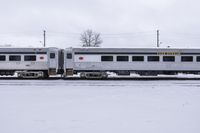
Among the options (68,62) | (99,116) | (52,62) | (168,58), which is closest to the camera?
(99,116)

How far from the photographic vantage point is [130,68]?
34719 millimetres

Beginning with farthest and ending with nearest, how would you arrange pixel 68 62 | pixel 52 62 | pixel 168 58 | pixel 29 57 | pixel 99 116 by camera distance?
1. pixel 29 57
2. pixel 168 58
3. pixel 52 62
4. pixel 68 62
5. pixel 99 116

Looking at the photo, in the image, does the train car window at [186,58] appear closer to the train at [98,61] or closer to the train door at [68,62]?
the train at [98,61]

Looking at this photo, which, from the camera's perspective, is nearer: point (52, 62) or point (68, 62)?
point (68, 62)

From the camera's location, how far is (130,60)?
34719mm

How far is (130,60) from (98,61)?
129 inches

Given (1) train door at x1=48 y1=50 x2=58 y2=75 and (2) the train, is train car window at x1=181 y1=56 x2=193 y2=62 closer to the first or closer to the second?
(2) the train

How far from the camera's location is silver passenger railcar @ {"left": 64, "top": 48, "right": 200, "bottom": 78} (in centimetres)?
3462

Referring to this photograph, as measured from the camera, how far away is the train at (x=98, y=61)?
114 feet

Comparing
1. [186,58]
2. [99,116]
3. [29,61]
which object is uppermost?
[186,58]

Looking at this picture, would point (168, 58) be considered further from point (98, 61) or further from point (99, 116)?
point (99, 116)

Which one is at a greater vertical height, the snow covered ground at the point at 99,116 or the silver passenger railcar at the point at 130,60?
the silver passenger railcar at the point at 130,60

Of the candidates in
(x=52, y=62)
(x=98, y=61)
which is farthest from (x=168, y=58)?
(x=52, y=62)

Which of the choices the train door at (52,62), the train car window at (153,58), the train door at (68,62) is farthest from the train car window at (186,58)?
the train door at (52,62)
